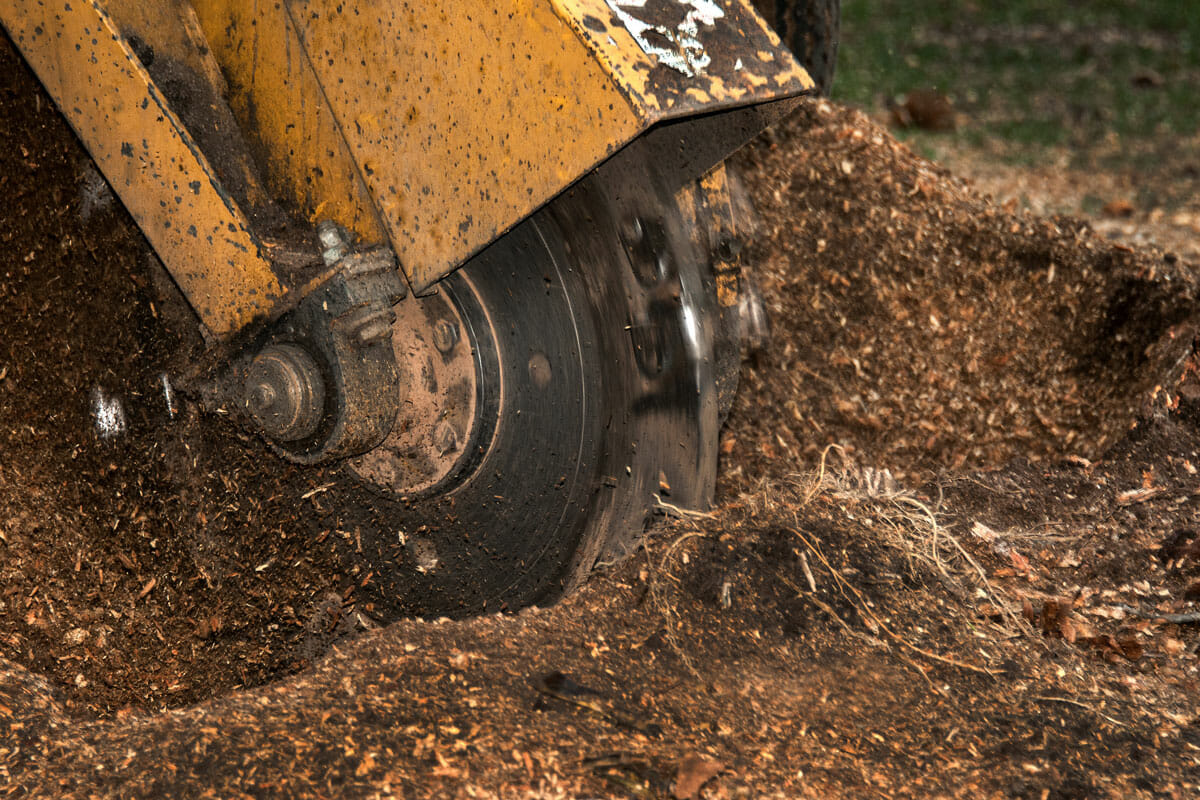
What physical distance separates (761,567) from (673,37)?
3.41ft

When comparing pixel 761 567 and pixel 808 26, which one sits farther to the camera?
pixel 808 26

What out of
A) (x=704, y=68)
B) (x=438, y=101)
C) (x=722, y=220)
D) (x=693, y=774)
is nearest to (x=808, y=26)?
(x=722, y=220)

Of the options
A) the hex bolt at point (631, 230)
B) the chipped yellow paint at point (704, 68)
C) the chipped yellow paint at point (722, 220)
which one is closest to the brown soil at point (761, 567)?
the chipped yellow paint at point (722, 220)

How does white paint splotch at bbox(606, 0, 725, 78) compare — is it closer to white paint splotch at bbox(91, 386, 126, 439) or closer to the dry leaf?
the dry leaf

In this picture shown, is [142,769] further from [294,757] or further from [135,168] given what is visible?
[135,168]

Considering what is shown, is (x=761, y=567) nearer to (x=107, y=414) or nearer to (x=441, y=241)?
(x=441, y=241)

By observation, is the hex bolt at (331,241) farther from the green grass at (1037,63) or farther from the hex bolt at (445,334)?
the green grass at (1037,63)

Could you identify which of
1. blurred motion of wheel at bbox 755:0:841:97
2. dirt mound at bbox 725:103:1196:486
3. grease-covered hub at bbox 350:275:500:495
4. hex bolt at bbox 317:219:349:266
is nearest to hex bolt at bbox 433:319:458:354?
grease-covered hub at bbox 350:275:500:495

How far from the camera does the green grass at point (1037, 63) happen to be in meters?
7.26

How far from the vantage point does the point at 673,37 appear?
Answer: 1.90 metres

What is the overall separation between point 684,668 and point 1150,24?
8899mm

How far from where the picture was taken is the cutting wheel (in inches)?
87.6

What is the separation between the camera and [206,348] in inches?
95.0

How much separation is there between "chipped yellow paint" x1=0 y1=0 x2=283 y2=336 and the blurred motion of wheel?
2348mm
